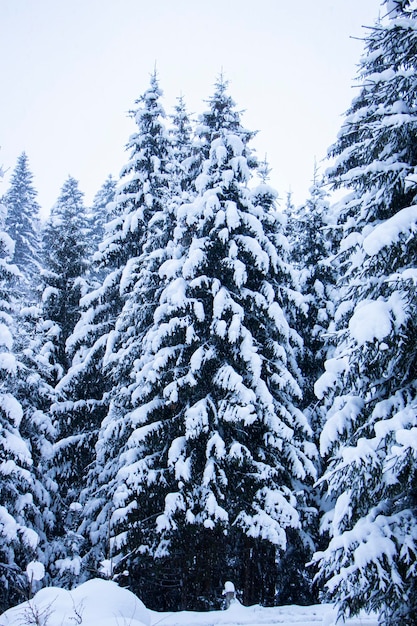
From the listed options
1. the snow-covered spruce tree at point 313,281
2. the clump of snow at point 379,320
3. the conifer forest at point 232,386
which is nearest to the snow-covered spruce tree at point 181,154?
the conifer forest at point 232,386

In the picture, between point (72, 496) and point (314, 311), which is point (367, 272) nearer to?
point (314, 311)

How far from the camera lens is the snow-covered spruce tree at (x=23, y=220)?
33000 mm

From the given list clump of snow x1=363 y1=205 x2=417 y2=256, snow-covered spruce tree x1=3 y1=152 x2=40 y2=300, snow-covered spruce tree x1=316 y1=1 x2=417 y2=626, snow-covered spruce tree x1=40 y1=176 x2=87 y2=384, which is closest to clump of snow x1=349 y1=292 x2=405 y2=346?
snow-covered spruce tree x1=316 y1=1 x2=417 y2=626

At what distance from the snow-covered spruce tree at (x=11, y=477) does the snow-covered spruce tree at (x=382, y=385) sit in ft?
25.7

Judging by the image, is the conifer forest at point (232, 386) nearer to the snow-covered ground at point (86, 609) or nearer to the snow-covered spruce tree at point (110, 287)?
the snow-covered spruce tree at point (110, 287)

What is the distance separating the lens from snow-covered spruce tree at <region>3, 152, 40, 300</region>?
3300 centimetres

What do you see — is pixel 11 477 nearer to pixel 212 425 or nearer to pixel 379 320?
pixel 212 425

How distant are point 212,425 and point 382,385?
548 cm

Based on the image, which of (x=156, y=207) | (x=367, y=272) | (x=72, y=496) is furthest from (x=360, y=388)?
(x=72, y=496)

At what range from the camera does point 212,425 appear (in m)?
12.8

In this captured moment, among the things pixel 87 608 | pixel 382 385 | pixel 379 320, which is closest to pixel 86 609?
pixel 87 608

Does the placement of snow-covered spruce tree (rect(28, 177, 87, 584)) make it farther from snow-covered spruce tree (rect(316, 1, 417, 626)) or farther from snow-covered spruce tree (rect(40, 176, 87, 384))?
snow-covered spruce tree (rect(316, 1, 417, 626))

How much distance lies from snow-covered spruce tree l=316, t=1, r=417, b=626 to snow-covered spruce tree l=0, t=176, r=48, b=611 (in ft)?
25.7

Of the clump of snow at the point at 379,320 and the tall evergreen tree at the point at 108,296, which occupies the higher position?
the tall evergreen tree at the point at 108,296
